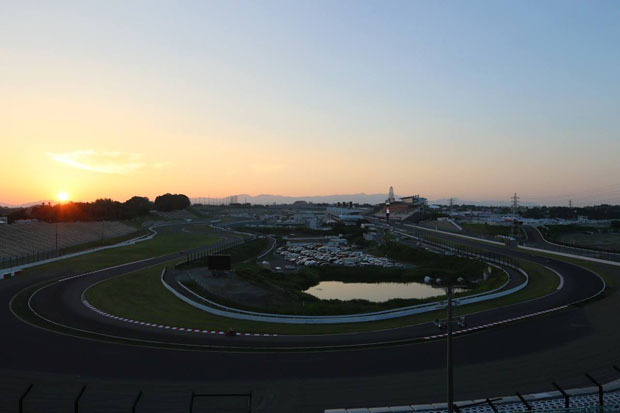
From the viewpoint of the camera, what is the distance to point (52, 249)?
5816 centimetres

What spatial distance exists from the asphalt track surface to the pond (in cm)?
1866

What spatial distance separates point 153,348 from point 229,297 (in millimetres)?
14520

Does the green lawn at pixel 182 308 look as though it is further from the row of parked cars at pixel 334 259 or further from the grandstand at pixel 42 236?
the row of parked cars at pixel 334 259

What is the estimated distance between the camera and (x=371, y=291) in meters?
47.4

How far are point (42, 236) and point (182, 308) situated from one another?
1846 inches

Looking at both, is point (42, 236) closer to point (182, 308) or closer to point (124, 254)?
point (124, 254)

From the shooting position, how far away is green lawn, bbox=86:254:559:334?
78.4 ft

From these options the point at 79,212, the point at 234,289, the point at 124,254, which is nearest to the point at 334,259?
the point at 234,289

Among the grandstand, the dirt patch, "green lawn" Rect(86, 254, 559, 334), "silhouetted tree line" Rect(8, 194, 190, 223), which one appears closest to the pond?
the dirt patch

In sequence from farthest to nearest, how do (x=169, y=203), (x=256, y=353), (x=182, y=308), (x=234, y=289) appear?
(x=169, y=203)
(x=234, y=289)
(x=182, y=308)
(x=256, y=353)

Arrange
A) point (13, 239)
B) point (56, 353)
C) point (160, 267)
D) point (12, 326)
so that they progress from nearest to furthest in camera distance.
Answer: point (56, 353), point (12, 326), point (160, 267), point (13, 239)

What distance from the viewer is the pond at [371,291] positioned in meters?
43.8

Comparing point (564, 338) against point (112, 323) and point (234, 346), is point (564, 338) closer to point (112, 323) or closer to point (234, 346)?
point (234, 346)

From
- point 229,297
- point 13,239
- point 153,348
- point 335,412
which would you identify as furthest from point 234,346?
point 13,239
